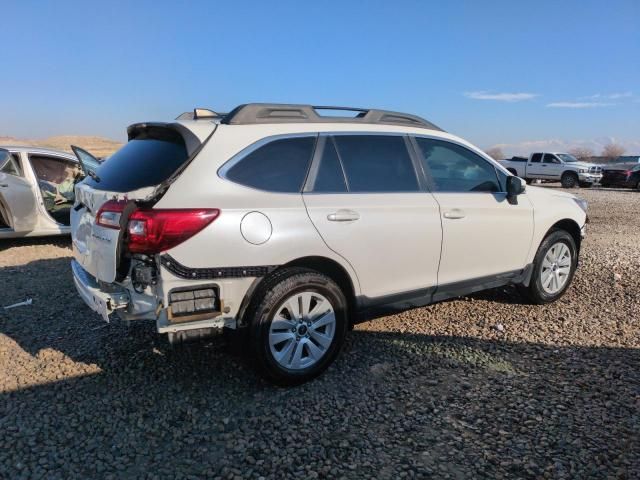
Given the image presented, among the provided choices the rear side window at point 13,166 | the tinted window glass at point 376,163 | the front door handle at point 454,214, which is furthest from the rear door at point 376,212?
the rear side window at point 13,166

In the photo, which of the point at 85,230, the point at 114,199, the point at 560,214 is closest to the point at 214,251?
the point at 114,199

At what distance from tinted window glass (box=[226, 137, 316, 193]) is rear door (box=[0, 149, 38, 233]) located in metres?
5.59

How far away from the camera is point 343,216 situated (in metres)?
3.45

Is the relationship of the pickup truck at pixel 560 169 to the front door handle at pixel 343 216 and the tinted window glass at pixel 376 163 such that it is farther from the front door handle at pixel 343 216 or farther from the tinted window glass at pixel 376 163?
the front door handle at pixel 343 216

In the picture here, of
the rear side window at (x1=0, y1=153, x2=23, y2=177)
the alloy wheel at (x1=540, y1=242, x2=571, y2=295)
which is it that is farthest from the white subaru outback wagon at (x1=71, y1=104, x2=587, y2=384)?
the rear side window at (x1=0, y1=153, x2=23, y2=177)

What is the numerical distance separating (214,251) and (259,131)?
36.4 inches

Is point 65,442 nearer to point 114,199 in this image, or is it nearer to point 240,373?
point 240,373

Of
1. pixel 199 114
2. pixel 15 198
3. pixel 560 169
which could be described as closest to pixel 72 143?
pixel 560 169

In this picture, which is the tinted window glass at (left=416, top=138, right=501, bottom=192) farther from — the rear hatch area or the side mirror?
the rear hatch area

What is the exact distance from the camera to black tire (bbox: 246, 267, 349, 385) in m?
3.16

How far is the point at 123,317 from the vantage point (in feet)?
10.4

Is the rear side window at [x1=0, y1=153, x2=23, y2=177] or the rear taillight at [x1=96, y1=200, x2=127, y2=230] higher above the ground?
the rear side window at [x1=0, y1=153, x2=23, y2=177]

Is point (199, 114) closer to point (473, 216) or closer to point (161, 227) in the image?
point (161, 227)

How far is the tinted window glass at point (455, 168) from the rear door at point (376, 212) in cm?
21
